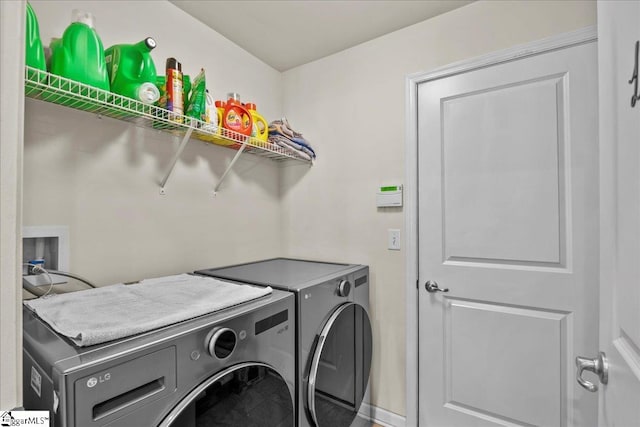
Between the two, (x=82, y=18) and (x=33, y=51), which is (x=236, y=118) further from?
(x=33, y=51)

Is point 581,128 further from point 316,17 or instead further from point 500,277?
point 316,17

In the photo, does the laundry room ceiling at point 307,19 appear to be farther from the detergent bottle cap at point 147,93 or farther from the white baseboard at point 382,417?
the white baseboard at point 382,417

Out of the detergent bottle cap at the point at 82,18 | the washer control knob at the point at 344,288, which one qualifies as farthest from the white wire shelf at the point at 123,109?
the washer control knob at the point at 344,288

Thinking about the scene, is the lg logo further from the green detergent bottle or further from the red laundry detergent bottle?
the red laundry detergent bottle

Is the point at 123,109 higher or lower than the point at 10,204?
Answer: higher

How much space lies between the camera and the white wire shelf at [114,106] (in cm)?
101

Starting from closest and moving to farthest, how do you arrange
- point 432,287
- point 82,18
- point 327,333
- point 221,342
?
1. point 221,342
2. point 82,18
3. point 327,333
4. point 432,287

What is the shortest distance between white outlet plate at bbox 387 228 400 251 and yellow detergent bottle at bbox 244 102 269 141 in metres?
0.98

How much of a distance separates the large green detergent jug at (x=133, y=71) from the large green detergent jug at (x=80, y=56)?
0.07 metres

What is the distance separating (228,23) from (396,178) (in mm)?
1358

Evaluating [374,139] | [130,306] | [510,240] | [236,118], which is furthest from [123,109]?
[510,240]

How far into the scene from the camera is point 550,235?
1.46 meters

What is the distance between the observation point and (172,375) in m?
0.78

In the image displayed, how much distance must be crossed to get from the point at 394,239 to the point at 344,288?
0.50 metres
